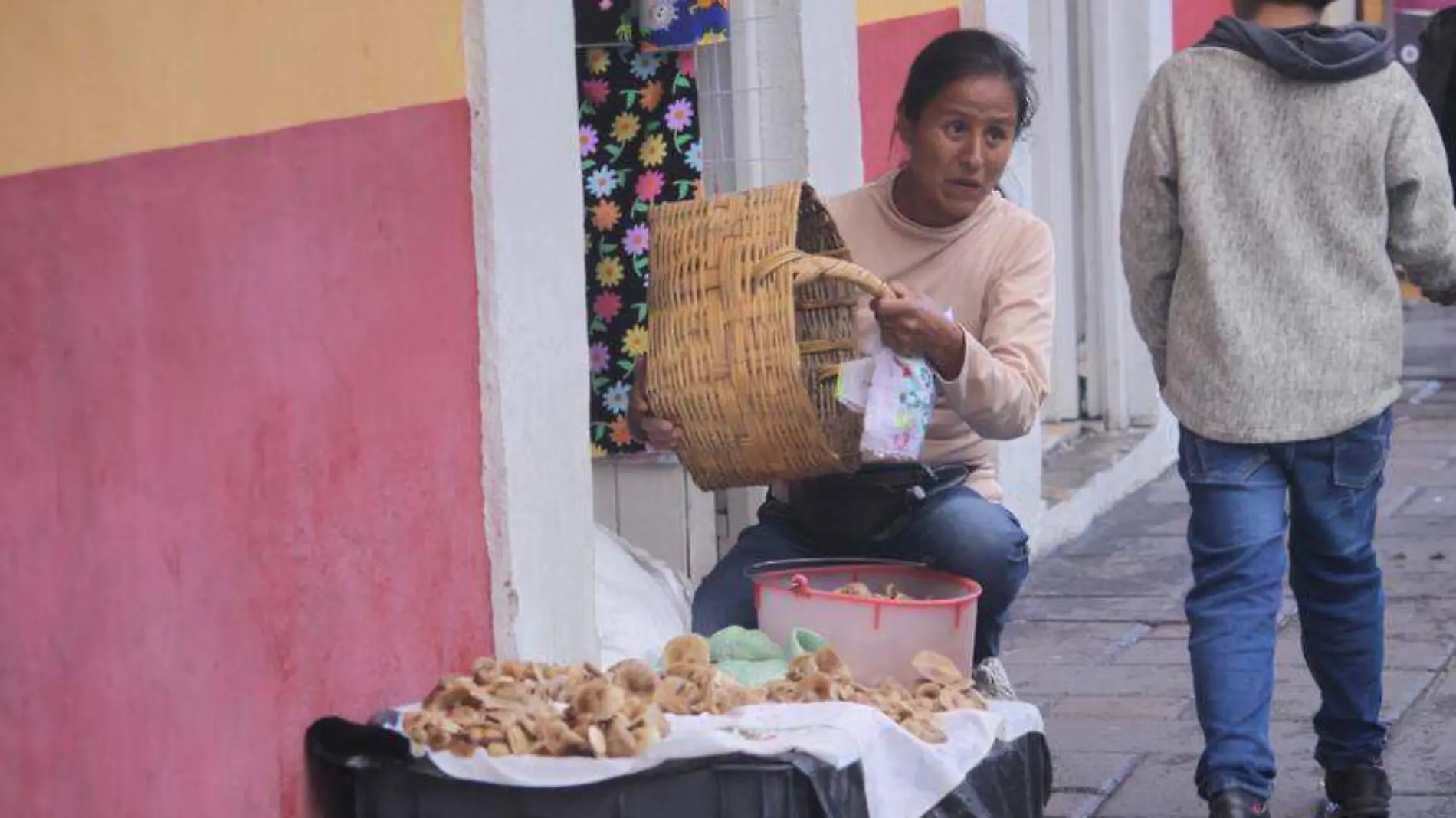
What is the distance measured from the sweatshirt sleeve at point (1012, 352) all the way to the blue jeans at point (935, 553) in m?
0.16

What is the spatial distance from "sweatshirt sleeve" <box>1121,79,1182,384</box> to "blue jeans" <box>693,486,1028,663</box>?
450 mm

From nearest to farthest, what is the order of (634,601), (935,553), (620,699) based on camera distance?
(620,699), (935,553), (634,601)

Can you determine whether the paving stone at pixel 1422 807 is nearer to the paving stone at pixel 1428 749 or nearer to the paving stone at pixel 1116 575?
the paving stone at pixel 1428 749

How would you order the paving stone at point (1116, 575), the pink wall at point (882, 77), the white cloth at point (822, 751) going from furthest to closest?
the paving stone at point (1116, 575) < the pink wall at point (882, 77) < the white cloth at point (822, 751)

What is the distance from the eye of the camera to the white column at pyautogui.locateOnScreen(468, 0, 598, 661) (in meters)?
4.60

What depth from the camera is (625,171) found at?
596 cm

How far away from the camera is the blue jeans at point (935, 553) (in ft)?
14.9

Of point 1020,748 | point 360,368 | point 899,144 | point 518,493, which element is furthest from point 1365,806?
point 899,144

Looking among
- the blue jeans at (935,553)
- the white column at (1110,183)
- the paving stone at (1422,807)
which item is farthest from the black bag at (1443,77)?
the blue jeans at (935,553)

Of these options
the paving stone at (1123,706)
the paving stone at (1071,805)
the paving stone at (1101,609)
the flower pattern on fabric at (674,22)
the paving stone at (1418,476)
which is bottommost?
the paving stone at (1071,805)

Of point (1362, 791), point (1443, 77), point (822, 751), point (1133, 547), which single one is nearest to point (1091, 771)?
point (1362, 791)

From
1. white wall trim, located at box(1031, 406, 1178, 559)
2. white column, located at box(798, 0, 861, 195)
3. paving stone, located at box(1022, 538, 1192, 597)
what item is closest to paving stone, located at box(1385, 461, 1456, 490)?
white wall trim, located at box(1031, 406, 1178, 559)

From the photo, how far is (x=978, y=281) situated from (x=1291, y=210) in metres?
0.57

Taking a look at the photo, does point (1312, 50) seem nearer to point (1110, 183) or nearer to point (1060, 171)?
point (1060, 171)
